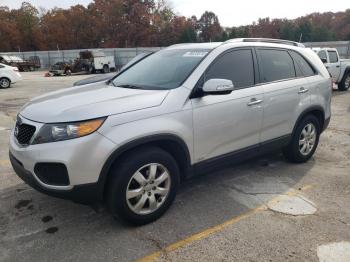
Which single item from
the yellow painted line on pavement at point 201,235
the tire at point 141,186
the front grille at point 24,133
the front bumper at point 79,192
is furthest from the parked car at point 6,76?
the yellow painted line on pavement at point 201,235

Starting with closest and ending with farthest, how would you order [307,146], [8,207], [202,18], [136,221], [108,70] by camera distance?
1. [136,221]
2. [8,207]
3. [307,146]
4. [108,70]
5. [202,18]

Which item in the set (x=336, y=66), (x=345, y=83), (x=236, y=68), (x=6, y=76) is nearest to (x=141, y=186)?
(x=236, y=68)

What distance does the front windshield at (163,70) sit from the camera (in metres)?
3.93

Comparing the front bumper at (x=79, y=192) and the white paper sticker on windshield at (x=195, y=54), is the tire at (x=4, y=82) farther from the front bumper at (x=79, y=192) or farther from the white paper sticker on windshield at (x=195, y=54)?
the front bumper at (x=79, y=192)

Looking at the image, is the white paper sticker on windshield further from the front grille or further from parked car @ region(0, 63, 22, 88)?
parked car @ region(0, 63, 22, 88)

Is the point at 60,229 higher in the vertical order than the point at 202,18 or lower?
lower

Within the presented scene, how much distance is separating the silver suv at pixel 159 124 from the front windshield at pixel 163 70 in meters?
0.02

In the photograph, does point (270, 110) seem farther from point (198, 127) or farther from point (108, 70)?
point (108, 70)

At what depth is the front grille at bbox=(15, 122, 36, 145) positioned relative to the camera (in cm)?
334

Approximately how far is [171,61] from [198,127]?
40.0 inches

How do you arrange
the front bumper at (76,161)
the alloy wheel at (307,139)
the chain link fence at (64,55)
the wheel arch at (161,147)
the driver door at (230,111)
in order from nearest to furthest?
the front bumper at (76,161) → the wheel arch at (161,147) → the driver door at (230,111) → the alloy wheel at (307,139) → the chain link fence at (64,55)

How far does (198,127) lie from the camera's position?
3762 millimetres

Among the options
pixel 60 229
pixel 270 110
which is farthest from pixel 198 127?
pixel 60 229

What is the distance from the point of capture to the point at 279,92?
4664 millimetres
